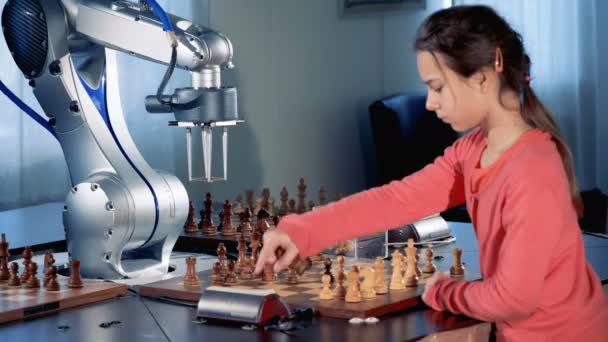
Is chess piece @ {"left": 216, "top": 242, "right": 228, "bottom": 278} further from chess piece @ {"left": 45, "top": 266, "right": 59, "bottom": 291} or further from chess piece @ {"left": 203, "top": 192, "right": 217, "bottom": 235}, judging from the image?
chess piece @ {"left": 203, "top": 192, "right": 217, "bottom": 235}

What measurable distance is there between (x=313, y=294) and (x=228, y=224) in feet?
2.23

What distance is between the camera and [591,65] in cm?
551

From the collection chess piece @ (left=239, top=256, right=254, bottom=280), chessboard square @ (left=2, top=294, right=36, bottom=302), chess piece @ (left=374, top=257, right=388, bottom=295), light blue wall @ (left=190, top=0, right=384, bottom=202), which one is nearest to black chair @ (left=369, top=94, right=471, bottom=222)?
light blue wall @ (left=190, top=0, right=384, bottom=202)

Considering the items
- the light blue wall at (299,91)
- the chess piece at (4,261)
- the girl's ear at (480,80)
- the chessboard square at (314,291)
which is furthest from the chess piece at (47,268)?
the light blue wall at (299,91)

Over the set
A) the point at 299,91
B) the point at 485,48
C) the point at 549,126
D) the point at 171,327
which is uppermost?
the point at 299,91

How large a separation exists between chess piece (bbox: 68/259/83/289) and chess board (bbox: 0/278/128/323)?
1 cm

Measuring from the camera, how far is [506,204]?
164 centimetres

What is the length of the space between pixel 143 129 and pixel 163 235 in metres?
2.36

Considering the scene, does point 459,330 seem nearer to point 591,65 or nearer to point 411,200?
point 411,200

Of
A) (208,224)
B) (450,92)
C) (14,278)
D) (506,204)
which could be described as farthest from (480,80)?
(208,224)

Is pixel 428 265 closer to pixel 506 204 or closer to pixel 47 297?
pixel 506 204

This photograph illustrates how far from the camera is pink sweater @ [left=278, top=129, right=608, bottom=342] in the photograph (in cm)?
159

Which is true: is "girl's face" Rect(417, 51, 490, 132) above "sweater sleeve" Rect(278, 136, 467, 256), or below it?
above

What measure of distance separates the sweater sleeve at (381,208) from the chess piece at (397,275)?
0.13 meters
